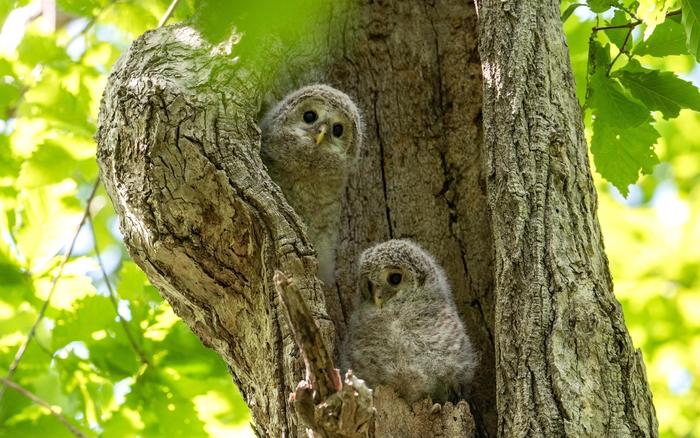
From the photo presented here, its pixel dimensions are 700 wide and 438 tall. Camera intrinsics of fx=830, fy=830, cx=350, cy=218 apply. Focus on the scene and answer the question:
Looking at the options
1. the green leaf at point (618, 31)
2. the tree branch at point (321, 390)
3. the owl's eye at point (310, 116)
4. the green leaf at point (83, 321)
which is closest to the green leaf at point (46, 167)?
the green leaf at point (83, 321)

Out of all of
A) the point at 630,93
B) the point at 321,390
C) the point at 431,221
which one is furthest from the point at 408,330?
the point at 630,93

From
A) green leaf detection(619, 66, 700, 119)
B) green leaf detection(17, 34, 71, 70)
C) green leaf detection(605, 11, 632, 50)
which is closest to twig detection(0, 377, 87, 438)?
green leaf detection(17, 34, 71, 70)

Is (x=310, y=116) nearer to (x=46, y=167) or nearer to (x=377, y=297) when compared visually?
(x=377, y=297)

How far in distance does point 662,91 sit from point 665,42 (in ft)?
0.86

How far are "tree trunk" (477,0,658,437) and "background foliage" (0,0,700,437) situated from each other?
347 mm

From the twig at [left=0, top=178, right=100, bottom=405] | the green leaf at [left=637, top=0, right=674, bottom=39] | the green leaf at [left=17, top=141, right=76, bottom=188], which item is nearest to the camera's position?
the green leaf at [left=637, top=0, right=674, bottom=39]

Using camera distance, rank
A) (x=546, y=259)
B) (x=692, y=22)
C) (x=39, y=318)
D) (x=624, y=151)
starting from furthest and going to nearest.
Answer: (x=39, y=318)
(x=624, y=151)
(x=546, y=259)
(x=692, y=22)

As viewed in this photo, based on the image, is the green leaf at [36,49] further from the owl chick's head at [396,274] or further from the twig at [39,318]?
the owl chick's head at [396,274]

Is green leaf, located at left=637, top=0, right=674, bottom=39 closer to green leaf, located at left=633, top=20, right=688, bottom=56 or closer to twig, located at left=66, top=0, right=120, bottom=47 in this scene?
green leaf, located at left=633, top=20, right=688, bottom=56

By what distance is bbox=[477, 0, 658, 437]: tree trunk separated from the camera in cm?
288

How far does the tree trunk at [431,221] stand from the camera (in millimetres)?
2967

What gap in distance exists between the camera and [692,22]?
2.97 meters

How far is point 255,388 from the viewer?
3211 mm

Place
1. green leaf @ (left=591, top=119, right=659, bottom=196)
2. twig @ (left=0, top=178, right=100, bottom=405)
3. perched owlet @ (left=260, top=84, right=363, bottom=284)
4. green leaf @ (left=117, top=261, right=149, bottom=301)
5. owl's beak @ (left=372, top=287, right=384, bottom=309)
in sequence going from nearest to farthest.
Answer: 1. owl's beak @ (left=372, top=287, right=384, bottom=309)
2. green leaf @ (left=591, top=119, right=659, bottom=196)
3. perched owlet @ (left=260, top=84, right=363, bottom=284)
4. twig @ (left=0, top=178, right=100, bottom=405)
5. green leaf @ (left=117, top=261, right=149, bottom=301)
